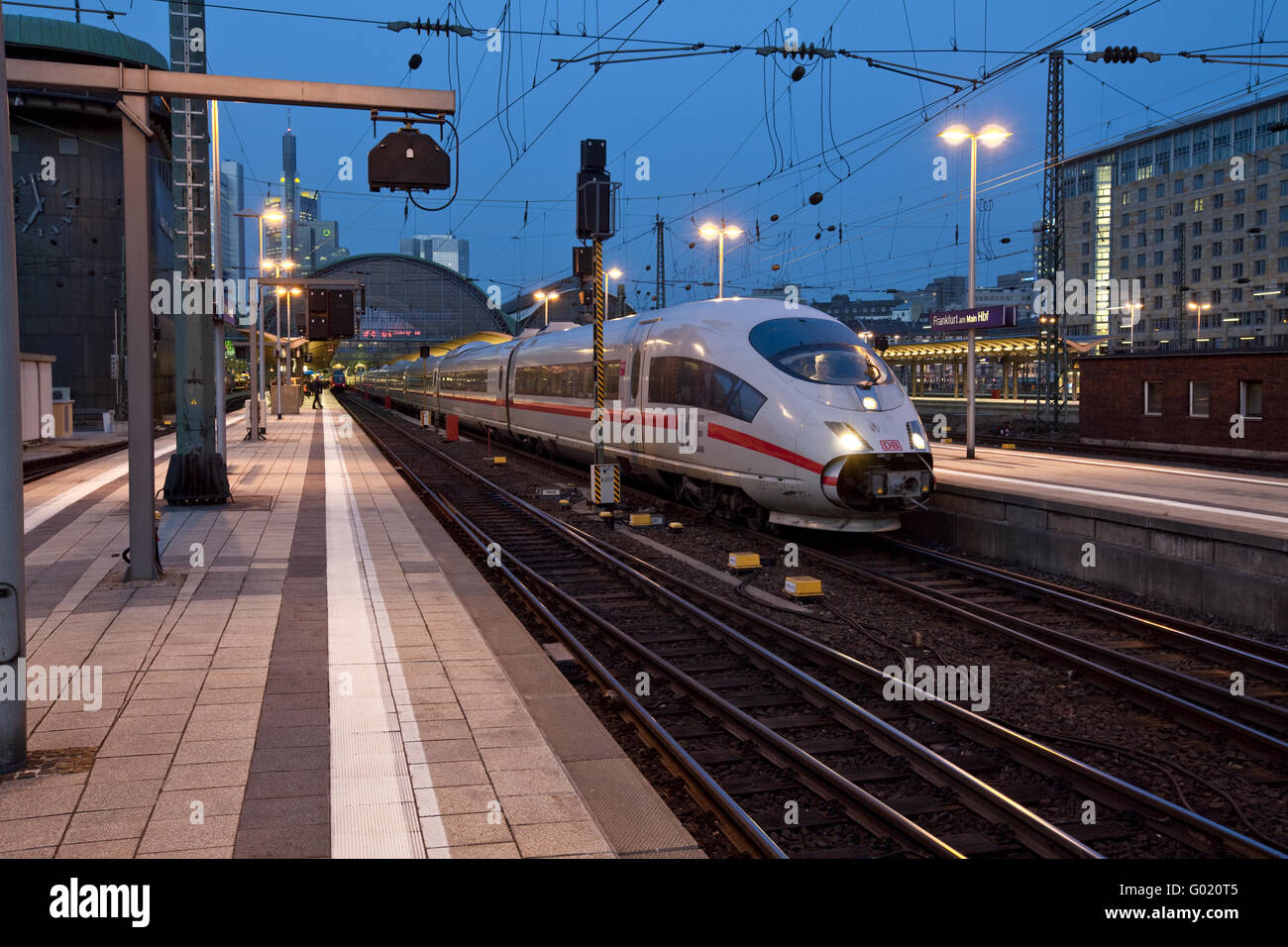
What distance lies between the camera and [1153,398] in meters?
25.5

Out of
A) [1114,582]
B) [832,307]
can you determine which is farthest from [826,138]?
[1114,582]

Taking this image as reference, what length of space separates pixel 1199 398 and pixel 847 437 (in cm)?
1653

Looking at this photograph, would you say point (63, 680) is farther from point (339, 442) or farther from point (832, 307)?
point (832, 307)

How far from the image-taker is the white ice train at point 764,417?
38.3ft

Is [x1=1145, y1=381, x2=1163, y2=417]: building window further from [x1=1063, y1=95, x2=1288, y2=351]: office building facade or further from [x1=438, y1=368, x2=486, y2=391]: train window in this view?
[x1=1063, y1=95, x2=1288, y2=351]: office building facade

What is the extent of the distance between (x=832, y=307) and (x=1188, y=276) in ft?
120

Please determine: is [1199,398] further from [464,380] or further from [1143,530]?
[464,380]

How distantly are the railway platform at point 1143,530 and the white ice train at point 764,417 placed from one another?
4.90 ft

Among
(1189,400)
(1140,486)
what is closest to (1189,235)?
(1189,400)

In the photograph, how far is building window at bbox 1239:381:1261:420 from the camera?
22250mm

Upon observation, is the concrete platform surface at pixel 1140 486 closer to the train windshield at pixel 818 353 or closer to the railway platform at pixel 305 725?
the train windshield at pixel 818 353

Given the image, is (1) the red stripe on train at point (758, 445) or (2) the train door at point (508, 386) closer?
(1) the red stripe on train at point (758, 445)

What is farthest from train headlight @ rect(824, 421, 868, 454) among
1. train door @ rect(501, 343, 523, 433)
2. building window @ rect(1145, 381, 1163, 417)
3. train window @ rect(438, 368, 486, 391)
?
train window @ rect(438, 368, 486, 391)

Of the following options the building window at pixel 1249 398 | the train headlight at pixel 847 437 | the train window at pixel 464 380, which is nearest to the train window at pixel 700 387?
the train headlight at pixel 847 437
